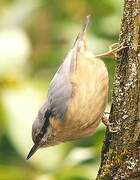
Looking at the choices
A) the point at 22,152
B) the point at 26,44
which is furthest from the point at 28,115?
the point at 26,44

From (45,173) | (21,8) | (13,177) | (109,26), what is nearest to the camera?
(13,177)

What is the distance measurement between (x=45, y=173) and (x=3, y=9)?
2323 mm

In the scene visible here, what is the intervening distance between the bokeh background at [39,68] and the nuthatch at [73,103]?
437 millimetres

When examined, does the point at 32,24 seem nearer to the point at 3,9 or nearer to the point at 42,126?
the point at 3,9

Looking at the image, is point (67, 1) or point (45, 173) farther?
point (67, 1)

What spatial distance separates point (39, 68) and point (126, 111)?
10.2ft

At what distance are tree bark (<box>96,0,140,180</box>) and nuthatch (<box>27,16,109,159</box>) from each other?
72 cm

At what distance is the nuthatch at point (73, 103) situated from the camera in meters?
4.74

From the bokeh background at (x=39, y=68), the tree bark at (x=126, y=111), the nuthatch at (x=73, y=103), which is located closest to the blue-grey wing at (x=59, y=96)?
the nuthatch at (x=73, y=103)

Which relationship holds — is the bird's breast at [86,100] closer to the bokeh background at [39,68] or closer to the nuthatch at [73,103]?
the nuthatch at [73,103]

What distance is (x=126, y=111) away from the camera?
389 centimetres

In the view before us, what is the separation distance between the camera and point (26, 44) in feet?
20.4

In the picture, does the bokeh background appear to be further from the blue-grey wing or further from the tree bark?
the tree bark

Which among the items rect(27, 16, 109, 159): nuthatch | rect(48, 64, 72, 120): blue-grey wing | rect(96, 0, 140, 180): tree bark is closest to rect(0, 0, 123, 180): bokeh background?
rect(27, 16, 109, 159): nuthatch
